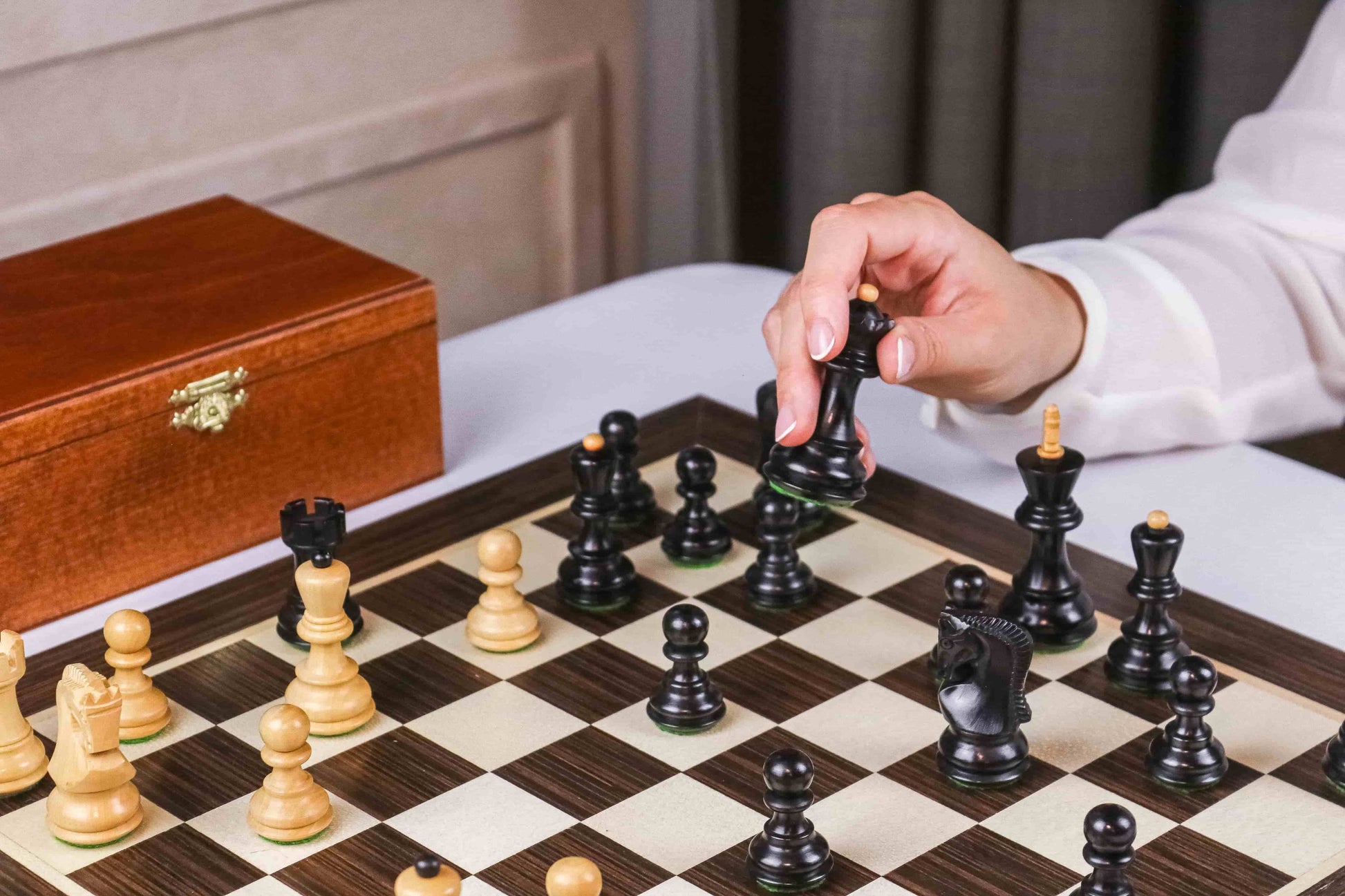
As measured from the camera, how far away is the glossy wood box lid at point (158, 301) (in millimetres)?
1560

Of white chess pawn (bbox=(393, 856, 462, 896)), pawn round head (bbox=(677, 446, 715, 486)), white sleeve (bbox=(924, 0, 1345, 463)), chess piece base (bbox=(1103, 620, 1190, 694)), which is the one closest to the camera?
white chess pawn (bbox=(393, 856, 462, 896))

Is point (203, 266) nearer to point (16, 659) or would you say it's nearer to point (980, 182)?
point (16, 659)

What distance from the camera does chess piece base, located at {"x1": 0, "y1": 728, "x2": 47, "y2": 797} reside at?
128 centimetres

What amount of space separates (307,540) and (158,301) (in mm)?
422

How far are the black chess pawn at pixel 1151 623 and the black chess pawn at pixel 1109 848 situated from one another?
0.99 ft

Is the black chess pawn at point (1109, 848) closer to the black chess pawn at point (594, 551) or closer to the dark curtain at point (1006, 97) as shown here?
the black chess pawn at point (594, 551)

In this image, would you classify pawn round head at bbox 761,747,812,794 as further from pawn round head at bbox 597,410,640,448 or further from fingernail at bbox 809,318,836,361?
pawn round head at bbox 597,410,640,448

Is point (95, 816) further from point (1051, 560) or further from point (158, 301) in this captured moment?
point (1051, 560)

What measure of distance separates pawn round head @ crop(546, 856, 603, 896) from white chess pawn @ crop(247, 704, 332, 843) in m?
0.20

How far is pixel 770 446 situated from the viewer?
175cm

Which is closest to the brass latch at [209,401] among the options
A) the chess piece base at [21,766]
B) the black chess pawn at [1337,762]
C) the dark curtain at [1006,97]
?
the chess piece base at [21,766]

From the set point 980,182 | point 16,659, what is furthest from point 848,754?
point 980,182

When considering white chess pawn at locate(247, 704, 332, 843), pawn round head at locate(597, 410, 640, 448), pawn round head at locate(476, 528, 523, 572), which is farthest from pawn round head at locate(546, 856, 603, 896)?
pawn round head at locate(597, 410, 640, 448)

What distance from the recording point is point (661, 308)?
7.28 feet
